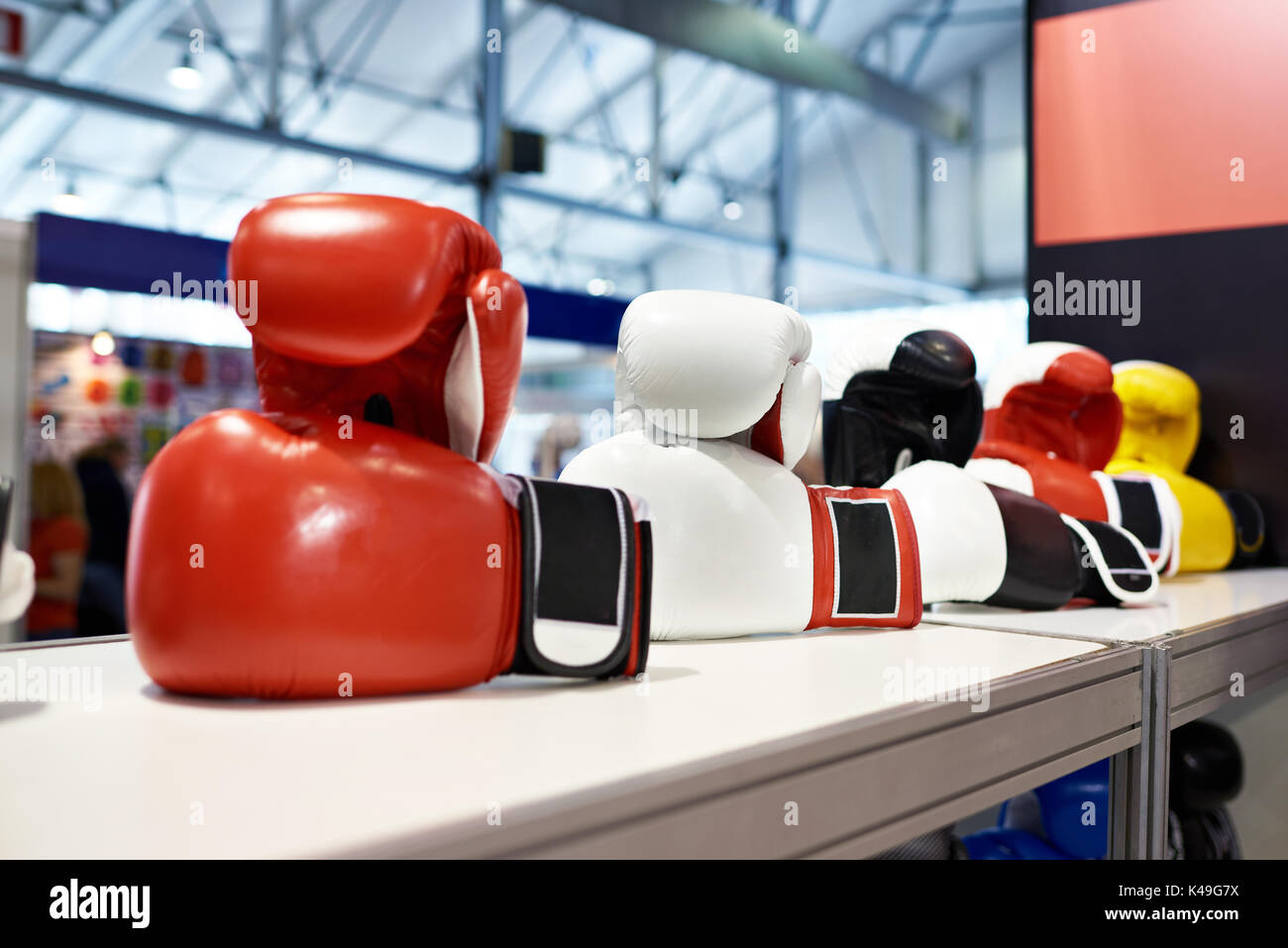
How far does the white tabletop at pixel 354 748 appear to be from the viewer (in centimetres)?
54

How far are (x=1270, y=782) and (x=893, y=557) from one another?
1.21 metres

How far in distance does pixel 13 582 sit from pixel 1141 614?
52.1 inches

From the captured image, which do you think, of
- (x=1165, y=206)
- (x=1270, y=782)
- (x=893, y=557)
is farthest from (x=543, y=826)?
(x=1165, y=206)

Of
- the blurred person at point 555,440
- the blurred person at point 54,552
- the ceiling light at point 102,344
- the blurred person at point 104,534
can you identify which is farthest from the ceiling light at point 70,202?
the blurred person at point 555,440

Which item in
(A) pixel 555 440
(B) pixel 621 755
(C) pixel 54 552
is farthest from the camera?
(C) pixel 54 552

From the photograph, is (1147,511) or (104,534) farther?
(104,534)

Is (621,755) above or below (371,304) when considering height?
below

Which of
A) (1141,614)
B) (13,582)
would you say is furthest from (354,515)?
(1141,614)

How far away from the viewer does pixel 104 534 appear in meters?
2.82

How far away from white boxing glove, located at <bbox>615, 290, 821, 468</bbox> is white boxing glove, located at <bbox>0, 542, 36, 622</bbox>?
59cm

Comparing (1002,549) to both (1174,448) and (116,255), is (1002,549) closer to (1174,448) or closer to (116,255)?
(1174,448)

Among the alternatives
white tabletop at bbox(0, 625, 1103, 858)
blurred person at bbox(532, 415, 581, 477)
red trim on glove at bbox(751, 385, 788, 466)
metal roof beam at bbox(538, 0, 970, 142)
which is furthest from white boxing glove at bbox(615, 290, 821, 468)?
metal roof beam at bbox(538, 0, 970, 142)

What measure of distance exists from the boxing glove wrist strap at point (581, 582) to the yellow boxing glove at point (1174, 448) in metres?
1.40

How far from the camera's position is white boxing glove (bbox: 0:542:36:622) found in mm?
771
